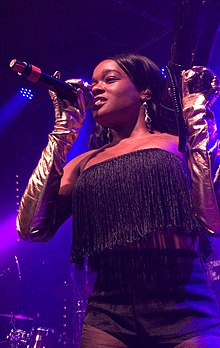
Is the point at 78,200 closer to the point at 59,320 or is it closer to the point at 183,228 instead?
the point at 183,228

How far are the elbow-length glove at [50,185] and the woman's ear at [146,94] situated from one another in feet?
1.17

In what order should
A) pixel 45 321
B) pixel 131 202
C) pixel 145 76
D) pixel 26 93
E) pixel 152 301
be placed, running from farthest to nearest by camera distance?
pixel 26 93, pixel 45 321, pixel 145 76, pixel 131 202, pixel 152 301

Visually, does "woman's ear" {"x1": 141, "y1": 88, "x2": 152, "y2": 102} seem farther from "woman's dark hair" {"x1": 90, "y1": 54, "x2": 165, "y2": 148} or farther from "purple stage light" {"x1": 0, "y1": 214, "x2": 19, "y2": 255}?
"purple stage light" {"x1": 0, "y1": 214, "x2": 19, "y2": 255}

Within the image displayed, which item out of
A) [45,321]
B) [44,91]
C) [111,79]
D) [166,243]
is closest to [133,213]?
[166,243]

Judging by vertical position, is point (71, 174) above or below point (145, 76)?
below

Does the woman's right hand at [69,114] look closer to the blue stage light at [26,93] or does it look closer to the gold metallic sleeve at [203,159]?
the gold metallic sleeve at [203,159]

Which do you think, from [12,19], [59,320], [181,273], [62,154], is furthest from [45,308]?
[181,273]

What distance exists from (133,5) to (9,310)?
455 cm

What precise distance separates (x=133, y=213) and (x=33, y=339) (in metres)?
3.48

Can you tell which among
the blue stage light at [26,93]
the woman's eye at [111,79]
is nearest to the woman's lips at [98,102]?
the woman's eye at [111,79]

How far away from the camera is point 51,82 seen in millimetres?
1970

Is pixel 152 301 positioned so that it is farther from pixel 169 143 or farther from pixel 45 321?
pixel 45 321

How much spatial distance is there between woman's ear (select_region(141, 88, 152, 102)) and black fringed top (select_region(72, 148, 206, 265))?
49 cm

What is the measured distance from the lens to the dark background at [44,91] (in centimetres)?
488
